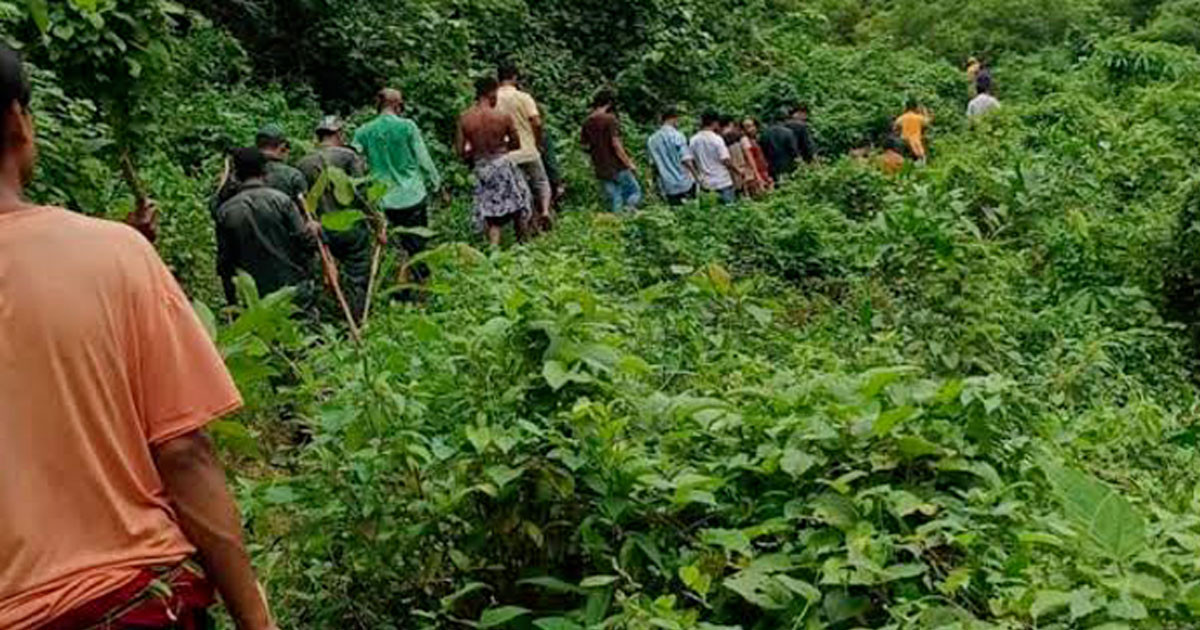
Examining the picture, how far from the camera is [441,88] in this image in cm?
1598

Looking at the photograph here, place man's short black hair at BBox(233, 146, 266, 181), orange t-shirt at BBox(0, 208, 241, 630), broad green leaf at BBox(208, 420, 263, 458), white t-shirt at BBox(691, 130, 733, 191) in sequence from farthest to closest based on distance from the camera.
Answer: white t-shirt at BBox(691, 130, 733, 191) → man's short black hair at BBox(233, 146, 266, 181) → broad green leaf at BBox(208, 420, 263, 458) → orange t-shirt at BBox(0, 208, 241, 630)

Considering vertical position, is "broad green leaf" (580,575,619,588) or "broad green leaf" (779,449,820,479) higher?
"broad green leaf" (779,449,820,479)

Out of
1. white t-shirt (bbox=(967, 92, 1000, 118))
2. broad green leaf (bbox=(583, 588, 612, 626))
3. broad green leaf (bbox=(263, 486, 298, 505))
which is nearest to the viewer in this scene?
broad green leaf (bbox=(583, 588, 612, 626))

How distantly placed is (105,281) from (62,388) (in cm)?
17

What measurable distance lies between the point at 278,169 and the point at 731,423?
4389 mm

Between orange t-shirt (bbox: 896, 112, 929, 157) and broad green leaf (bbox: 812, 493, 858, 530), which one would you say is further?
orange t-shirt (bbox: 896, 112, 929, 157)

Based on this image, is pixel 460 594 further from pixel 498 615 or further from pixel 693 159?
pixel 693 159

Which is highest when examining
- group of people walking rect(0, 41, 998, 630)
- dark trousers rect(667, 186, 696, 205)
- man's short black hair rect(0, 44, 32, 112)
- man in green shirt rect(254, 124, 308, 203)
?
man's short black hair rect(0, 44, 32, 112)

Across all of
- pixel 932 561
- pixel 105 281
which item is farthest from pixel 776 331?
pixel 105 281

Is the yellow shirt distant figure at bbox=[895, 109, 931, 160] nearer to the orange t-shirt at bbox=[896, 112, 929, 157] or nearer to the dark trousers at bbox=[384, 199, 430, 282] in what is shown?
the orange t-shirt at bbox=[896, 112, 929, 157]

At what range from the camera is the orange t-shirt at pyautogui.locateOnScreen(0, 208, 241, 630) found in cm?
220

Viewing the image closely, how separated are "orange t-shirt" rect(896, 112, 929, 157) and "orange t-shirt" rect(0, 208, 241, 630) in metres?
16.0

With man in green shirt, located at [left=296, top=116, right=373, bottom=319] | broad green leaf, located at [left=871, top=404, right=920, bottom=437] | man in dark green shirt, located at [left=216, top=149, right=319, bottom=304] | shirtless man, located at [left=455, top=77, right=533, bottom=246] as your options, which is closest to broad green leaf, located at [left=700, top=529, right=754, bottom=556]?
broad green leaf, located at [left=871, top=404, right=920, bottom=437]

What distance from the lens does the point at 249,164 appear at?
7445mm
